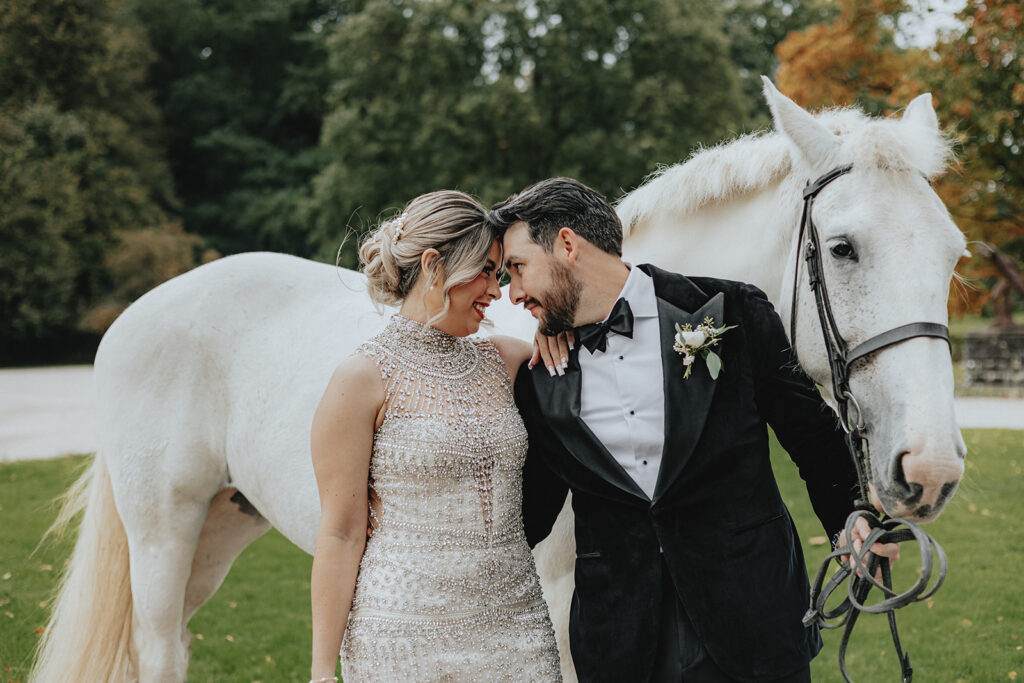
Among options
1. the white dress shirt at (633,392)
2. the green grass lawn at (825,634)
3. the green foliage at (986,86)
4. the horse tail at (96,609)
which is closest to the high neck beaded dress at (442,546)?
the white dress shirt at (633,392)

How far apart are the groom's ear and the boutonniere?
1.15 ft

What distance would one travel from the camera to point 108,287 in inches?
1112

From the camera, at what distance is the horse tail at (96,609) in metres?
3.79

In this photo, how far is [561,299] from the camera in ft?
7.30

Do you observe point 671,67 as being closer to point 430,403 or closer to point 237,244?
point 237,244

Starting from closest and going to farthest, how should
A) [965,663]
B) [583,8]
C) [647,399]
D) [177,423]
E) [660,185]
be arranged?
[647,399]
[660,185]
[177,423]
[965,663]
[583,8]

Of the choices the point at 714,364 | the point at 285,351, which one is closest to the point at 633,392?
the point at 714,364

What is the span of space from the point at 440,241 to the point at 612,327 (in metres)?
0.52

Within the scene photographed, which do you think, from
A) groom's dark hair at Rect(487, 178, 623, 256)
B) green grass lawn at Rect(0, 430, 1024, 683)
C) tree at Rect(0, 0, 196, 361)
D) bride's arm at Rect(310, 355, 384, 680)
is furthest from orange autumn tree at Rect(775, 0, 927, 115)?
tree at Rect(0, 0, 196, 361)

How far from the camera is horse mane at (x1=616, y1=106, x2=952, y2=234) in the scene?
212cm

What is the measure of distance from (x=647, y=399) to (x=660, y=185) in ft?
3.00

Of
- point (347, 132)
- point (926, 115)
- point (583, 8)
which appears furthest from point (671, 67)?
point (926, 115)

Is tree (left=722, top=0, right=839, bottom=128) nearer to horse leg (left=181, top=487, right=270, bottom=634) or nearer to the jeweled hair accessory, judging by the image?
horse leg (left=181, top=487, right=270, bottom=634)

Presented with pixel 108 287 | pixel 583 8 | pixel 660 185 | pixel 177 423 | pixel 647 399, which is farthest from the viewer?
pixel 108 287
